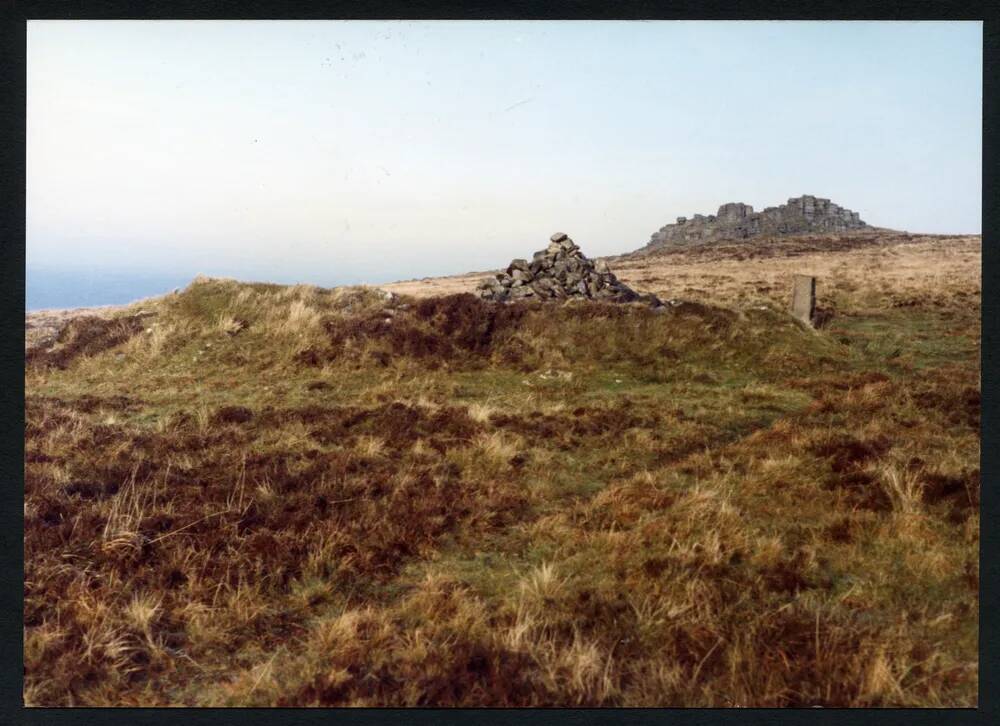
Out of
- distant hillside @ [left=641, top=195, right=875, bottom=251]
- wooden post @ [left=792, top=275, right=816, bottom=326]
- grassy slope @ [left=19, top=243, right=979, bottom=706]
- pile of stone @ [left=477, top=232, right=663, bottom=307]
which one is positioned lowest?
grassy slope @ [left=19, top=243, right=979, bottom=706]

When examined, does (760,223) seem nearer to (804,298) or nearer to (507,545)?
(804,298)

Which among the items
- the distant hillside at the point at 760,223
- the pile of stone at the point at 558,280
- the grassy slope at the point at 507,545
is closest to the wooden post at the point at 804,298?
the pile of stone at the point at 558,280

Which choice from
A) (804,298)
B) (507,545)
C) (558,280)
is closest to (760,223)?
(804,298)

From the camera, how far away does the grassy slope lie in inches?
166

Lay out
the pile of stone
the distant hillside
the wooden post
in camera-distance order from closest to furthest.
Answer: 1. the pile of stone
2. the wooden post
3. the distant hillside

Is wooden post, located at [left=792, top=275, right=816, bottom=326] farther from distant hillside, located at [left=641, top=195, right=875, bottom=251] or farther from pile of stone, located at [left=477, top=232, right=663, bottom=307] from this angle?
distant hillside, located at [left=641, top=195, right=875, bottom=251]

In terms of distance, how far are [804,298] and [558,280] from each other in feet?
22.3

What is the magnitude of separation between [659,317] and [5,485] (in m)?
13.1

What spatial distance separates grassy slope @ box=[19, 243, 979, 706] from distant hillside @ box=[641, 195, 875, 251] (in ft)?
212

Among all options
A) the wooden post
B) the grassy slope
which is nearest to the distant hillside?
the wooden post

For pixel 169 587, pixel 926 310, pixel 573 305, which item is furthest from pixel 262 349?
pixel 926 310

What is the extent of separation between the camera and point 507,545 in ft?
19.6

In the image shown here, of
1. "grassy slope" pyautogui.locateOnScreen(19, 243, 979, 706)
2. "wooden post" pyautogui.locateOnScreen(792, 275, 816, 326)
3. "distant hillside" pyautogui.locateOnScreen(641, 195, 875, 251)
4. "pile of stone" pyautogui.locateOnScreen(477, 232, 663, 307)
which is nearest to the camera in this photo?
"grassy slope" pyautogui.locateOnScreen(19, 243, 979, 706)

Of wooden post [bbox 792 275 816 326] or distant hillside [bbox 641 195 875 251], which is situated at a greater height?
distant hillside [bbox 641 195 875 251]
